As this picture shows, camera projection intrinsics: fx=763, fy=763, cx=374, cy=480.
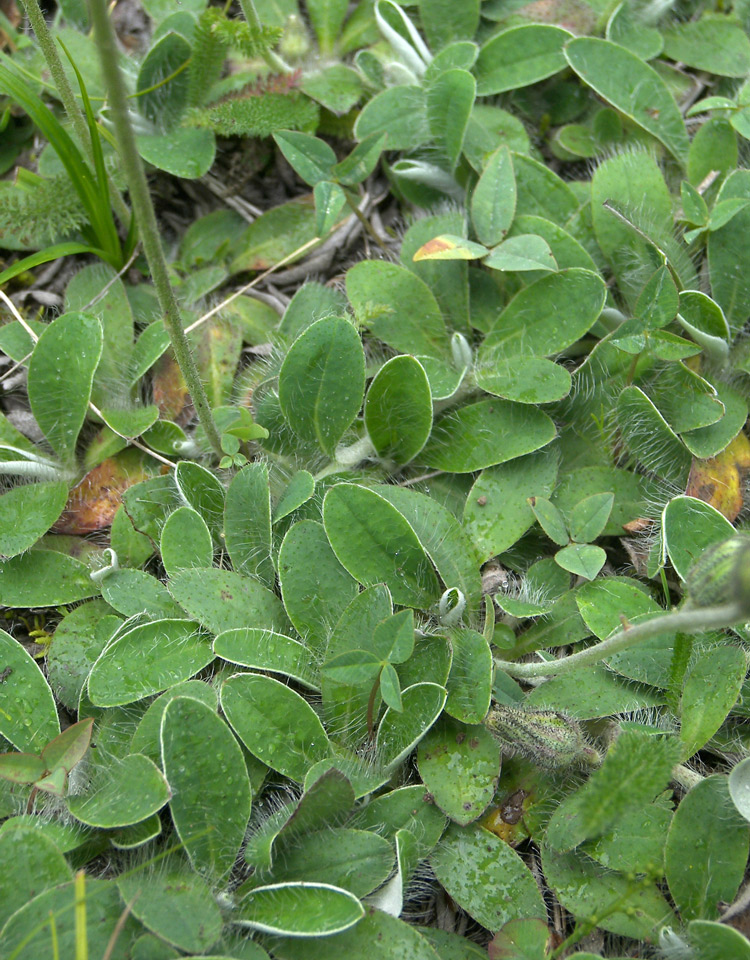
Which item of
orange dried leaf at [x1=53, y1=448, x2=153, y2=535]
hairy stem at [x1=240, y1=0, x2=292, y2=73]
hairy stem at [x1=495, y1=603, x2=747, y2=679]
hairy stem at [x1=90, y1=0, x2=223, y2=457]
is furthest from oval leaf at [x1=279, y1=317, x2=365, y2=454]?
hairy stem at [x1=240, y1=0, x2=292, y2=73]

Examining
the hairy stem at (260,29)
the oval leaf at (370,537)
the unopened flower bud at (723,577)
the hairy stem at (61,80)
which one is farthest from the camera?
the hairy stem at (260,29)

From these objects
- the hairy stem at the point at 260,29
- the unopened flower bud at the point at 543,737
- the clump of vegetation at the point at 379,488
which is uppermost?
the hairy stem at the point at 260,29

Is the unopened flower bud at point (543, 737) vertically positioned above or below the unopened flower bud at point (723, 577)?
below

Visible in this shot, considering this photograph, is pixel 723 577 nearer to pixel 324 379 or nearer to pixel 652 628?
pixel 652 628

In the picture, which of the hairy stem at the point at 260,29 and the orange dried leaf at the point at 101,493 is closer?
the orange dried leaf at the point at 101,493

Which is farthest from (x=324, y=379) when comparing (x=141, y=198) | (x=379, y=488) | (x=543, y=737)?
(x=543, y=737)

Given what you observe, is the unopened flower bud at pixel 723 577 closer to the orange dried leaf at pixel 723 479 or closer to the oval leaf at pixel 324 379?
the orange dried leaf at pixel 723 479

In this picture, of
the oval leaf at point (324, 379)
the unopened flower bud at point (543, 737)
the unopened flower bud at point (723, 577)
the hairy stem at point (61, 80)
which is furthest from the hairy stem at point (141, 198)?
the unopened flower bud at point (723, 577)
